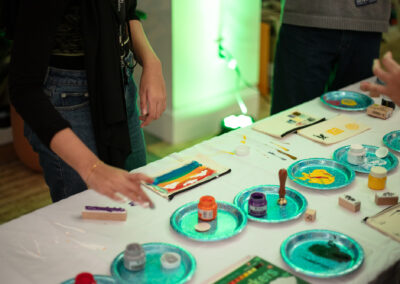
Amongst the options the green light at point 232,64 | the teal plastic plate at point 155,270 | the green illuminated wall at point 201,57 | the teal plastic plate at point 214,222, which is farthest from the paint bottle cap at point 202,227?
the green light at point 232,64

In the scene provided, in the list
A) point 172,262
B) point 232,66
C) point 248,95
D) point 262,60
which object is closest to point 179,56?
point 232,66

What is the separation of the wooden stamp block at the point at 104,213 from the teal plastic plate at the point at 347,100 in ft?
3.56

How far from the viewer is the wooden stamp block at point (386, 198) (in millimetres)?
1433

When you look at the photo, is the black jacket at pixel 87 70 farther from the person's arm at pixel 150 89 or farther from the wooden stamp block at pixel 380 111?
the wooden stamp block at pixel 380 111

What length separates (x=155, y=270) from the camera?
3.95 ft

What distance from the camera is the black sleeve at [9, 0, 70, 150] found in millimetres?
1271

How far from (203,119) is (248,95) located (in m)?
0.41

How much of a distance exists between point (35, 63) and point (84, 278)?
55 cm

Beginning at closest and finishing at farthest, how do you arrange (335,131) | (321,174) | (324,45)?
(321,174), (335,131), (324,45)

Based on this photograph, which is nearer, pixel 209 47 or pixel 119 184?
pixel 119 184

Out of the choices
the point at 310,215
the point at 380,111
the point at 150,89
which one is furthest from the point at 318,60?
the point at 310,215

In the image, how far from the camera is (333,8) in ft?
Result: 7.36

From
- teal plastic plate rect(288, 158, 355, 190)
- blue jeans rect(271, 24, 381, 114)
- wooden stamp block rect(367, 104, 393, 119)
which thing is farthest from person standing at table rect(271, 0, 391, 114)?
teal plastic plate rect(288, 158, 355, 190)

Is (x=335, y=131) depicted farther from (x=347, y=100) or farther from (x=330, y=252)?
(x=330, y=252)
